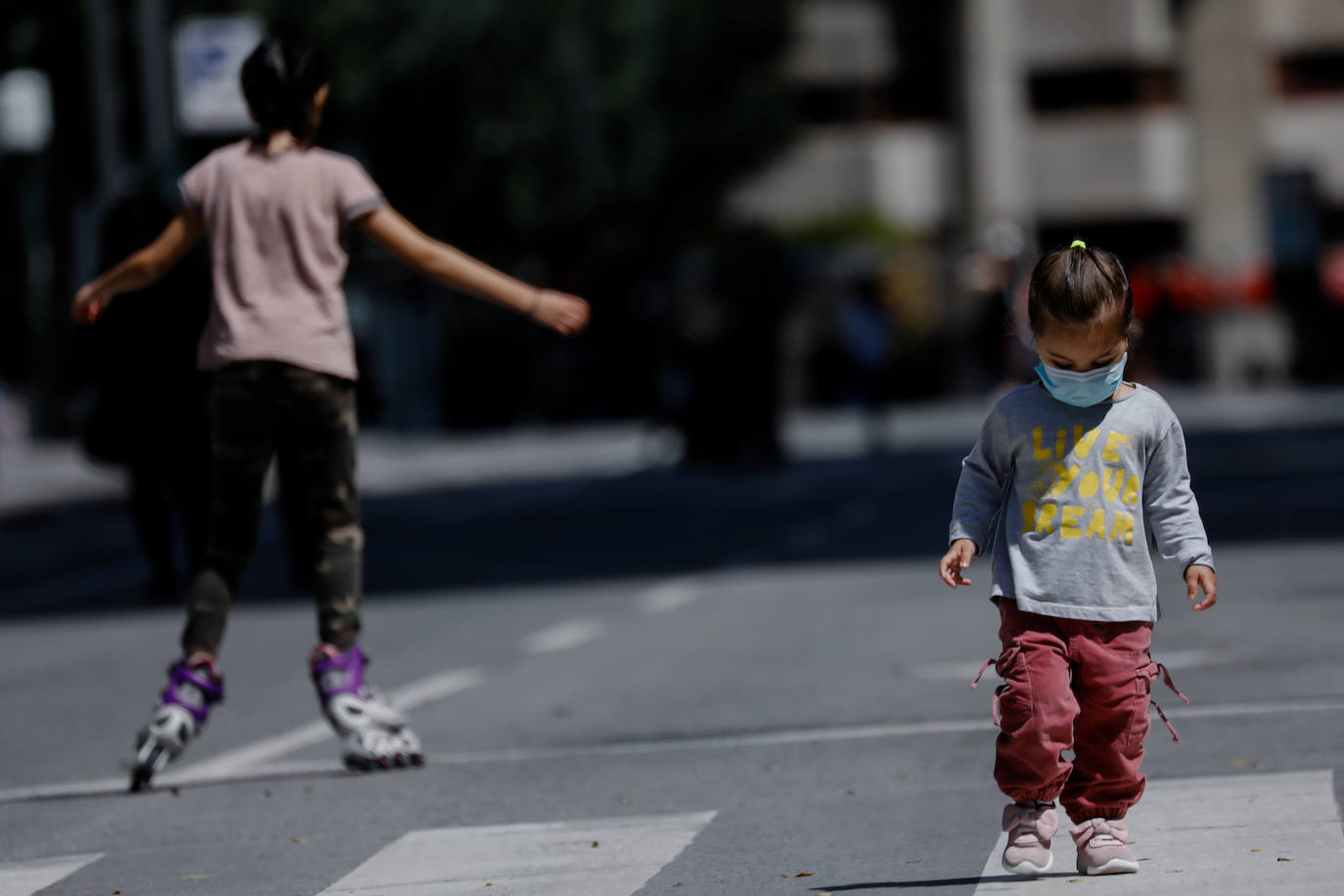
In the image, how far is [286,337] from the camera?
22.6 ft

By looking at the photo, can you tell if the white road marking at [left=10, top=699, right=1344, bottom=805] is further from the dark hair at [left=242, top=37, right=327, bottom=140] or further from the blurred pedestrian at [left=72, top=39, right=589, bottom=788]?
the dark hair at [left=242, top=37, right=327, bottom=140]

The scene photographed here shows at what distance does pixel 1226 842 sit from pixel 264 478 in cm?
288

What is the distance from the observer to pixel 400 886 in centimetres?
529

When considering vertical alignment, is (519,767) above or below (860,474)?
above

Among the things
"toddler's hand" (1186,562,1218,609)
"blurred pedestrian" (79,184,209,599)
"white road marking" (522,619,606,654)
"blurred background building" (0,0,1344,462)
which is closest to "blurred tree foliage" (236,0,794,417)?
"blurred background building" (0,0,1344,462)

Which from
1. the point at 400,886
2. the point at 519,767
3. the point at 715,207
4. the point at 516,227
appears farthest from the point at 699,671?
the point at 715,207

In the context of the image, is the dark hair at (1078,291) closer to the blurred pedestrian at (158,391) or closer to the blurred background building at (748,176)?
the blurred pedestrian at (158,391)

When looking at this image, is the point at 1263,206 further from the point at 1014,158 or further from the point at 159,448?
the point at 159,448

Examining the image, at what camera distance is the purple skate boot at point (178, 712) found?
6.73 meters

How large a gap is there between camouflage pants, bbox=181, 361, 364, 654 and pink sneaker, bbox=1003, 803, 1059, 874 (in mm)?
2463

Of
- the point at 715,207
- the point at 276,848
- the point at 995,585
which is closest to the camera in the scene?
the point at 995,585

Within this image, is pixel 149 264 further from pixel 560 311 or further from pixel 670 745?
pixel 670 745

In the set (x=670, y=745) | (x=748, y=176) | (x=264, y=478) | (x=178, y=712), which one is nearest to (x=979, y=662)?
(x=670, y=745)

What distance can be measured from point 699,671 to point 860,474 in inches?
563
